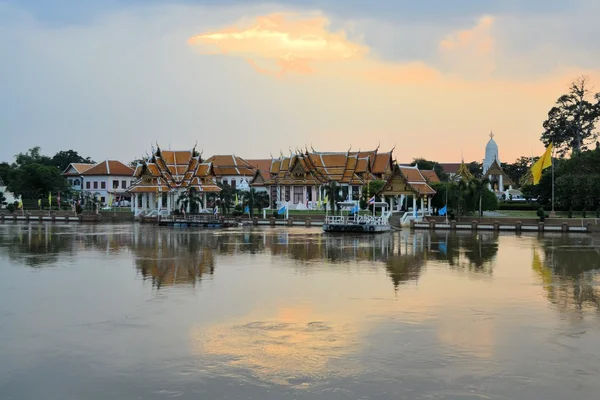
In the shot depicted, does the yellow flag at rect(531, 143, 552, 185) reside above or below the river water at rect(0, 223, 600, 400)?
above

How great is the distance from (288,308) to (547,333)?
239 inches

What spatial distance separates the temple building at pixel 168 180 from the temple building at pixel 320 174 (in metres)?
7.00

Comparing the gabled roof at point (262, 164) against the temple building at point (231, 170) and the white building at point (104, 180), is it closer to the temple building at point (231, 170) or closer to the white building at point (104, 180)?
the temple building at point (231, 170)

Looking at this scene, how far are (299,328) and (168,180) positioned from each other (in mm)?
53113

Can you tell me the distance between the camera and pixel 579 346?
12867 mm

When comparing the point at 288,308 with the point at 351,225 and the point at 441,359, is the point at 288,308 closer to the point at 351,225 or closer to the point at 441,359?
the point at 441,359

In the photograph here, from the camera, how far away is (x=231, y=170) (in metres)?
87.7

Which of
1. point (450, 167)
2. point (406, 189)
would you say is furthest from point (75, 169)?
point (450, 167)

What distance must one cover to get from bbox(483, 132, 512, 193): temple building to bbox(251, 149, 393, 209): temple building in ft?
46.9

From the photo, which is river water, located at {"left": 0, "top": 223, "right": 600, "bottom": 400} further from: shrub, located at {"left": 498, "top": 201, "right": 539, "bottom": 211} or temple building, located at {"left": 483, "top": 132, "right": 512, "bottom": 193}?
temple building, located at {"left": 483, "top": 132, "right": 512, "bottom": 193}

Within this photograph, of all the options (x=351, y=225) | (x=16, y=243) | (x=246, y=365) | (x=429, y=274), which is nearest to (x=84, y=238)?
(x=16, y=243)

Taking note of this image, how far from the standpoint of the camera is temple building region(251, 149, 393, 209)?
6812cm

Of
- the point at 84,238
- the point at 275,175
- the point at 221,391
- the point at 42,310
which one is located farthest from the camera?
the point at 275,175

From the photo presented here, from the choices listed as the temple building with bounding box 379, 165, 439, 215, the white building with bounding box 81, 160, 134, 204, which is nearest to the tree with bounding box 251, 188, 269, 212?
the temple building with bounding box 379, 165, 439, 215
